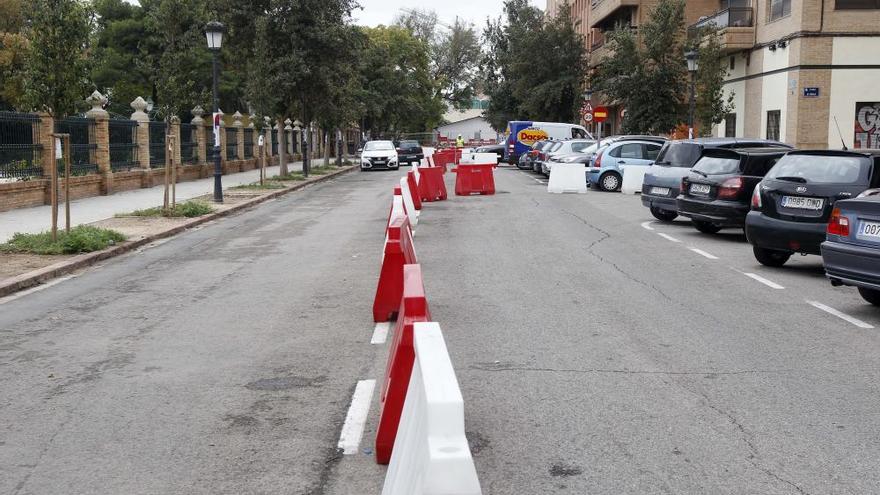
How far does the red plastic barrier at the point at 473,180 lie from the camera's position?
27.4 m

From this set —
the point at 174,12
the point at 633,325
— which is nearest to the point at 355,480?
the point at 633,325

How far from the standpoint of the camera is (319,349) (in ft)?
25.5

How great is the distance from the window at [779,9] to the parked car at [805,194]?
25.7 m

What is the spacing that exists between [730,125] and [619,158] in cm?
1529

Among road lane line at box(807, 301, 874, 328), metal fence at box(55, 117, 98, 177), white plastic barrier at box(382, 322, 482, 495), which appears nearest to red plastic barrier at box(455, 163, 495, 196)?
metal fence at box(55, 117, 98, 177)

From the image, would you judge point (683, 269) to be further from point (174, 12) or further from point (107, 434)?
point (174, 12)

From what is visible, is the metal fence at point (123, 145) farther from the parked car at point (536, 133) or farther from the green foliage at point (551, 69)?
the green foliage at point (551, 69)

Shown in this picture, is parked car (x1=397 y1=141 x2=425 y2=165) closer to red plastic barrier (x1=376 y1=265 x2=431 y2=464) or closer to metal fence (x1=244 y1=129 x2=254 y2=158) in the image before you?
metal fence (x1=244 y1=129 x2=254 y2=158)

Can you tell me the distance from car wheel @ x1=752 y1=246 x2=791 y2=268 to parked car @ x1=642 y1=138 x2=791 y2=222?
4794 mm

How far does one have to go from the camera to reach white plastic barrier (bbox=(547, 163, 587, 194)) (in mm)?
28078

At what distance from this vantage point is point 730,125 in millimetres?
42094

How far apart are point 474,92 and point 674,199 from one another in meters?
101

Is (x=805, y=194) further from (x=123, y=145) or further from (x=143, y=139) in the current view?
(x=143, y=139)

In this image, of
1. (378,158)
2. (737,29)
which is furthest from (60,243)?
(378,158)
